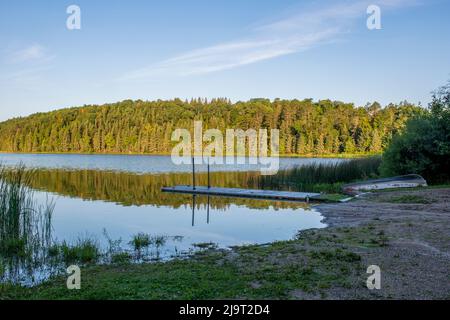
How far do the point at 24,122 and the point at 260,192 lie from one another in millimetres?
103014

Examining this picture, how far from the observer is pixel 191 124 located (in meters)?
82.1

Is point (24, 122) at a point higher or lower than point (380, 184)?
higher

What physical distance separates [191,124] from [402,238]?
A: 75.3 meters

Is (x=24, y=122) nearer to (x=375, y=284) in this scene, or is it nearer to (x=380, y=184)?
(x=380, y=184)

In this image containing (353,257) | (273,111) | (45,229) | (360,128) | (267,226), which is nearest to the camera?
(353,257)

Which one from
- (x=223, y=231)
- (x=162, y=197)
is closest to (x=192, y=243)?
(x=223, y=231)

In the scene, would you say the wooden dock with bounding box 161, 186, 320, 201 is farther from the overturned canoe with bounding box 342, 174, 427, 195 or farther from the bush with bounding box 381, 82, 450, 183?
the bush with bounding box 381, 82, 450, 183

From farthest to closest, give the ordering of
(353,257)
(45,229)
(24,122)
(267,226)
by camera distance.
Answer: (24,122), (267,226), (45,229), (353,257)

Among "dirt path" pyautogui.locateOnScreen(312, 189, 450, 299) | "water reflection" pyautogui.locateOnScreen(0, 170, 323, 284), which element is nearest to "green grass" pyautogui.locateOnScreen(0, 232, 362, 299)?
"dirt path" pyautogui.locateOnScreen(312, 189, 450, 299)

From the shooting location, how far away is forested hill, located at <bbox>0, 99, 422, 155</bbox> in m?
72.6

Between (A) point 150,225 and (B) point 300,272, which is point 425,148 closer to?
(A) point 150,225

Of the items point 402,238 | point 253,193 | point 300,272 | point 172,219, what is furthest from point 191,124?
point 300,272

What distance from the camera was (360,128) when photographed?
73188 mm

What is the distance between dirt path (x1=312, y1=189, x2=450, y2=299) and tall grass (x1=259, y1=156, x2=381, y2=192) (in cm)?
572
